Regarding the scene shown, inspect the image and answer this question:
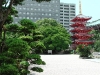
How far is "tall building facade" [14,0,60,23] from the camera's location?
91.2m

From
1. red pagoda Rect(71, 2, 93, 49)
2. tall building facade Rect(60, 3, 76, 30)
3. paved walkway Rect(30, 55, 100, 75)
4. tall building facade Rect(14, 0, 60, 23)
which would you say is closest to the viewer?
paved walkway Rect(30, 55, 100, 75)

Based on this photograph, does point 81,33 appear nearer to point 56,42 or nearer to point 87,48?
point 56,42

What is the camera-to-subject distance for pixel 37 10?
9300cm

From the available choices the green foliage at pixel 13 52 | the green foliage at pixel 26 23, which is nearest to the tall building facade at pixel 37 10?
the green foliage at pixel 26 23

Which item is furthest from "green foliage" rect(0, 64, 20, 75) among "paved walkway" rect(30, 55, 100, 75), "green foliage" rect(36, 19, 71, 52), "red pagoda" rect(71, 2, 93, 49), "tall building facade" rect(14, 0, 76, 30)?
"tall building facade" rect(14, 0, 76, 30)

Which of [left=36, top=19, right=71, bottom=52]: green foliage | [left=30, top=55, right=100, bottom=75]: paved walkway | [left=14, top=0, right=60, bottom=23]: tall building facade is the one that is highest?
[left=14, top=0, right=60, bottom=23]: tall building facade

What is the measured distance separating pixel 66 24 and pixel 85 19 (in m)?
54.6

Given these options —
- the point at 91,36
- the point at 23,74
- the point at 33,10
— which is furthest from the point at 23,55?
the point at 33,10

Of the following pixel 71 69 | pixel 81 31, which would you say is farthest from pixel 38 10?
pixel 71 69

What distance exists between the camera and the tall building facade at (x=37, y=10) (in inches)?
3593

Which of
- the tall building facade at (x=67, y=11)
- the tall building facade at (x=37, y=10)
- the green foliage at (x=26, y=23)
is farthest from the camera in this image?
the tall building facade at (x=67, y=11)

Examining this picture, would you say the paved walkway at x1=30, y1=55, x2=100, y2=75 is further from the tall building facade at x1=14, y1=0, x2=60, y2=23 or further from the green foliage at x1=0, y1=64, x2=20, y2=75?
the tall building facade at x1=14, y1=0, x2=60, y2=23

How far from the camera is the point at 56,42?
128 feet

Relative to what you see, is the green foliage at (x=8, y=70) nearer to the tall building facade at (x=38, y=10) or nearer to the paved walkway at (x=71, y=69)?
the paved walkway at (x=71, y=69)
